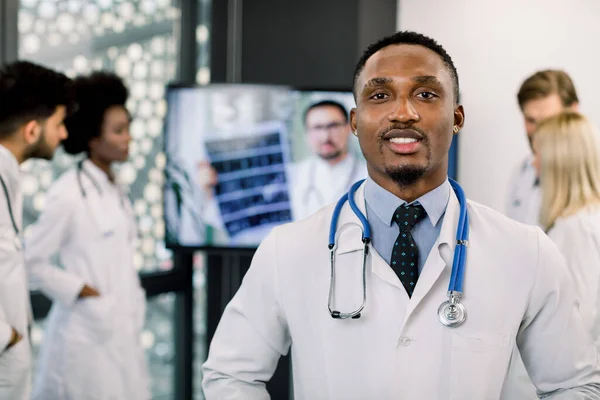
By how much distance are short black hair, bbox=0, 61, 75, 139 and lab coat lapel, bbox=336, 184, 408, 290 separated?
4.63 feet

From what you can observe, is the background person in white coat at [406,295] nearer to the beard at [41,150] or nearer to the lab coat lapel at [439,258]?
the lab coat lapel at [439,258]

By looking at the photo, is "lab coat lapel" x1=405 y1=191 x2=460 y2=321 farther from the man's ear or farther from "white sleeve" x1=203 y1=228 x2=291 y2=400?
the man's ear

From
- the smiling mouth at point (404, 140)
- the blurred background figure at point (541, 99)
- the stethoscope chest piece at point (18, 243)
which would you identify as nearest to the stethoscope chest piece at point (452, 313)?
the smiling mouth at point (404, 140)

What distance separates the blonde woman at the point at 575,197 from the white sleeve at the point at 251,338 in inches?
56.4

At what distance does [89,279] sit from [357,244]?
187cm

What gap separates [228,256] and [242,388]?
110 inches

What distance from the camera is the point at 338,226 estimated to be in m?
1.36

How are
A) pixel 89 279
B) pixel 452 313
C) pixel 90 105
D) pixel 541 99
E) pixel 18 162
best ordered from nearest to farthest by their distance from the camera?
1. pixel 452 313
2. pixel 18 162
3. pixel 89 279
4. pixel 90 105
5. pixel 541 99

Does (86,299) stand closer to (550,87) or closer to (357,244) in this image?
(357,244)

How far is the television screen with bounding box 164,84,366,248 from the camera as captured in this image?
358 cm

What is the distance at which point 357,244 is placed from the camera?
132cm

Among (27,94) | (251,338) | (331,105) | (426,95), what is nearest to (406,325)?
(251,338)

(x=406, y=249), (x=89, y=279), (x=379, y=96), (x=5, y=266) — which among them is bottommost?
(x=89, y=279)

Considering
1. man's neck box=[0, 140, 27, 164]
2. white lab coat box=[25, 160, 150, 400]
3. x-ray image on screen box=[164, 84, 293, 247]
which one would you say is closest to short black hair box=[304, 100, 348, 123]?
x-ray image on screen box=[164, 84, 293, 247]
